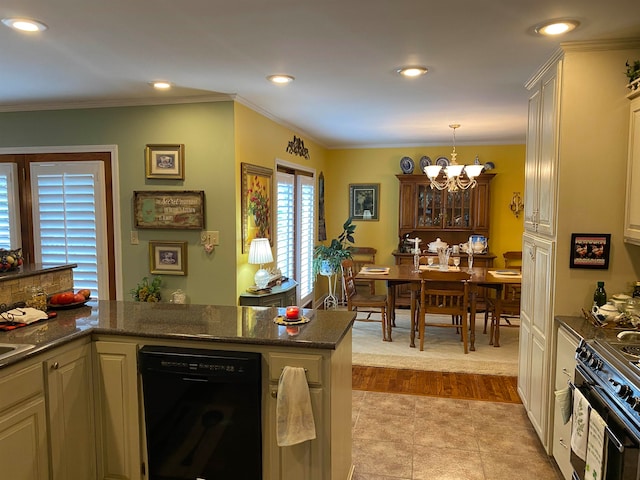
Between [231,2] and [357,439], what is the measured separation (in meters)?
2.64

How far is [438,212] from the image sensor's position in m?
6.84

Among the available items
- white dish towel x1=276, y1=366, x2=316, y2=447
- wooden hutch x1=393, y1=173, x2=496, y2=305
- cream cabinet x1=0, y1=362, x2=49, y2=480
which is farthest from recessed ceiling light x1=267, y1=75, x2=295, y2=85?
wooden hutch x1=393, y1=173, x2=496, y2=305

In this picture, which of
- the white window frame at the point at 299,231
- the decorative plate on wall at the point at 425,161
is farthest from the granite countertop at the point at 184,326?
the decorative plate on wall at the point at 425,161

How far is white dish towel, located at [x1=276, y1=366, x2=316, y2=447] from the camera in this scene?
6.83 feet

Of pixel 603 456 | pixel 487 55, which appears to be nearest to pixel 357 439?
pixel 603 456

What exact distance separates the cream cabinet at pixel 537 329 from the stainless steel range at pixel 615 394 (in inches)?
21.5

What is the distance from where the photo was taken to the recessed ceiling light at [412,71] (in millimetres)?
2996

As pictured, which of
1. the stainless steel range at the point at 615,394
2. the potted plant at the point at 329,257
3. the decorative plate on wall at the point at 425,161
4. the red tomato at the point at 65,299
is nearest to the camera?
the stainless steel range at the point at 615,394

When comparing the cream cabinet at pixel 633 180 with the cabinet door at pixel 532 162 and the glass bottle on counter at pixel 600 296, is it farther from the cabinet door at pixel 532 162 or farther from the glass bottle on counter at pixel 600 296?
the cabinet door at pixel 532 162

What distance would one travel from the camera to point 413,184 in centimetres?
682

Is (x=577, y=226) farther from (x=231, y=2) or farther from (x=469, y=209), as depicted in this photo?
(x=469, y=209)

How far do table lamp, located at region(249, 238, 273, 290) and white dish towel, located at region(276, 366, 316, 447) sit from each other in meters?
2.11

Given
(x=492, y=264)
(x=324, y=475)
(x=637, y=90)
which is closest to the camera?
(x=324, y=475)

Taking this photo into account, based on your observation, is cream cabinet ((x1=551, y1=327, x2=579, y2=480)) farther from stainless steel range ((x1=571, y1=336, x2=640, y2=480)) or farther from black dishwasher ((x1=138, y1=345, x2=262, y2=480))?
black dishwasher ((x1=138, y1=345, x2=262, y2=480))
